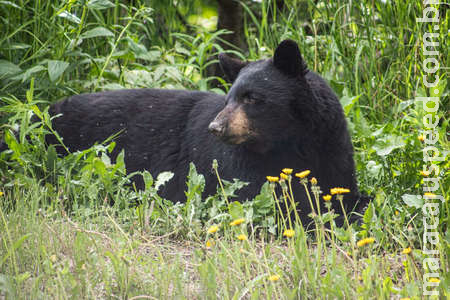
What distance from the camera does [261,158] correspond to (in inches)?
144

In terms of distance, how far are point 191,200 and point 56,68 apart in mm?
1775

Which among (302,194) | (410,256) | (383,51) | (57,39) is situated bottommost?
(302,194)

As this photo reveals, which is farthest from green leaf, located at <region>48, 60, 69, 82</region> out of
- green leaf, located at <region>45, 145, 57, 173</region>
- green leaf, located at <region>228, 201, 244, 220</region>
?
green leaf, located at <region>228, 201, 244, 220</region>

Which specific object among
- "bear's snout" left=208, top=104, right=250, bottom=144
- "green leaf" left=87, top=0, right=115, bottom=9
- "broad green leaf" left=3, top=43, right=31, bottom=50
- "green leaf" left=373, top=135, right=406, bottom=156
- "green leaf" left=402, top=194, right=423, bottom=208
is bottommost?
"green leaf" left=402, top=194, right=423, bottom=208

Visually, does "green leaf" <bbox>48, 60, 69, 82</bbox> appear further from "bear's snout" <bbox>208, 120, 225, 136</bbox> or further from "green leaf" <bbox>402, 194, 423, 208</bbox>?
"green leaf" <bbox>402, 194, 423, 208</bbox>

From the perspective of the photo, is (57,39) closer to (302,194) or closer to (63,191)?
(63,191)

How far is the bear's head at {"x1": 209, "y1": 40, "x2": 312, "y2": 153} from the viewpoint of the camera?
3.49 metres

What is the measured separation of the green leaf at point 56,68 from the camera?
4.30 metres

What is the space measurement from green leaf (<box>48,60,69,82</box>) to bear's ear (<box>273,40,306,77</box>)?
65.3 inches

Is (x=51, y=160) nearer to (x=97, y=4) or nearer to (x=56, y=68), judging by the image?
(x=56, y=68)

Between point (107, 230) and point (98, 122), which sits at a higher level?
point (98, 122)

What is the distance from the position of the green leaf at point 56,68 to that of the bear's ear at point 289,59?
1.66 m

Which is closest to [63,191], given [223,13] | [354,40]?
[354,40]

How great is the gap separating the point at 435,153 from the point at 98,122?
2.40m
